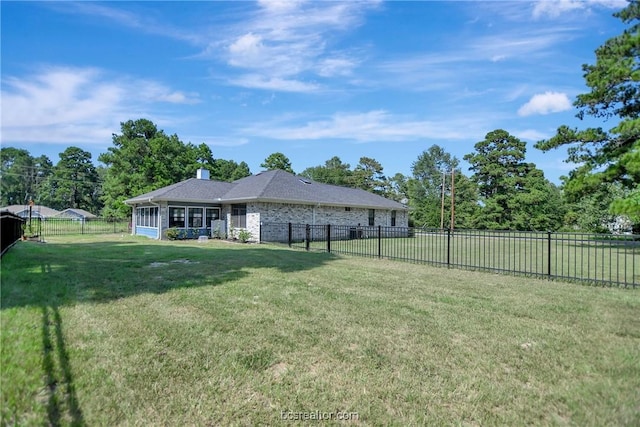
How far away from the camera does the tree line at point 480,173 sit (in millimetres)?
12844

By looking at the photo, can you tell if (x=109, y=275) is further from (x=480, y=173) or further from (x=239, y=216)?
(x=480, y=173)

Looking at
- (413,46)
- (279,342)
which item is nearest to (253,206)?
(413,46)

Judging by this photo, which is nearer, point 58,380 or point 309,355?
point 58,380

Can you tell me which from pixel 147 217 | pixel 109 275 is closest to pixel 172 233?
pixel 147 217

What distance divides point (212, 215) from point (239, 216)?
95.2 inches

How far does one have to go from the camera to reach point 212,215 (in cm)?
2159

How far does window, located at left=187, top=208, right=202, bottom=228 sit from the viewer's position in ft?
67.6

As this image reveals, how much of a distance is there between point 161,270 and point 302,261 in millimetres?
3808

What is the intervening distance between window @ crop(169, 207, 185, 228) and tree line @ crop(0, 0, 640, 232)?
23.5ft

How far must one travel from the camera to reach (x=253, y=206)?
19000 mm

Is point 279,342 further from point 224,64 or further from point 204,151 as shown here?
point 204,151

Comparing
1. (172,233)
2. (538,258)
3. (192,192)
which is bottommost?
(538,258)

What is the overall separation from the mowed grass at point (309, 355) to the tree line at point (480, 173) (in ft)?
16.1

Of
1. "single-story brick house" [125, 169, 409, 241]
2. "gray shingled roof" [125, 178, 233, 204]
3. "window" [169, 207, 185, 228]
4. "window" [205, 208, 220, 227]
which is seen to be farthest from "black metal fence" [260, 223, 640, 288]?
"window" [169, 207, 185, 228]
